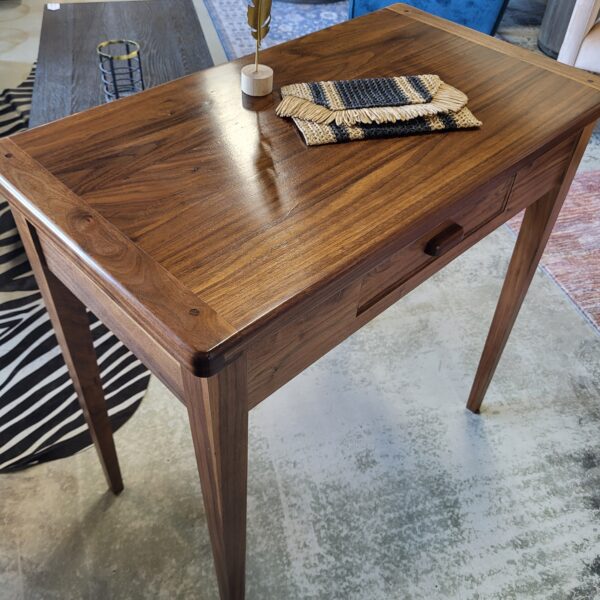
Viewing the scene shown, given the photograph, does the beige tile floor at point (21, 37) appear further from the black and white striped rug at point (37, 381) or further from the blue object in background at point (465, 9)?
the black and white striped rug at point (37, 381)

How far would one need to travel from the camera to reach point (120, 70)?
1695mm

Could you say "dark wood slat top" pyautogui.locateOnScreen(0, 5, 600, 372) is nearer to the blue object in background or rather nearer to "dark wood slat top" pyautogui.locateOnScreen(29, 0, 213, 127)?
"dark wood slat top" pyautogui.locateOnScreen(29, 0, 213, 127)

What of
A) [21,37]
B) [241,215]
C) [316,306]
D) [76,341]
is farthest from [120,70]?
[21,37]

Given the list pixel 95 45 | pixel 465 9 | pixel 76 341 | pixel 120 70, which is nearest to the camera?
pixel 76 341

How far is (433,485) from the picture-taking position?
4.25 feet

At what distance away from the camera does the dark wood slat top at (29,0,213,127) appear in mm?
1605

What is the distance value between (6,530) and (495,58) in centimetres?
127

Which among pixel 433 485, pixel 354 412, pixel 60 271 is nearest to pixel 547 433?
pixel 433 485

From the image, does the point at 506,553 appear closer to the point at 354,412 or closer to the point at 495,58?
the point at 354,412

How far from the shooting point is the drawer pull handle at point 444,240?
0.83m

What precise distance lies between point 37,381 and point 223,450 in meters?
0.89

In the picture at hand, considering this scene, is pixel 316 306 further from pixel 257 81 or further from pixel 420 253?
pixel 257 81

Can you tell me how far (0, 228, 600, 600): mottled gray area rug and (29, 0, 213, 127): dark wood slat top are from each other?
813 mm

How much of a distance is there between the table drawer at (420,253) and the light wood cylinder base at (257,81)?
1.14 feet
